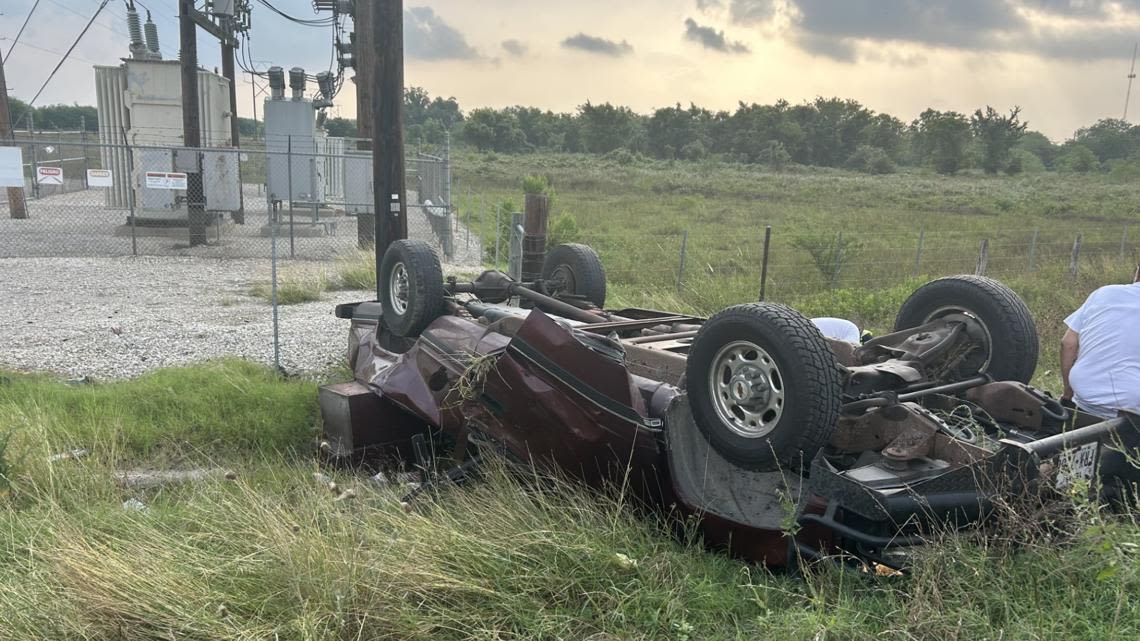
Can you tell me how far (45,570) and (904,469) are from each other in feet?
11.4

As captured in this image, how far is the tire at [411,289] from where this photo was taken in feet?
19.0

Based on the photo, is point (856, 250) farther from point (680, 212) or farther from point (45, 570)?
point (680, 212)

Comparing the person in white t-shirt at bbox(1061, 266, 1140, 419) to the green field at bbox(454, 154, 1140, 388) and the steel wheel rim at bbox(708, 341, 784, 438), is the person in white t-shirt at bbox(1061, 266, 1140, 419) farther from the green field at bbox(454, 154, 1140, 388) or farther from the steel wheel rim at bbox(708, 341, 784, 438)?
the green field at bbox(454, 154, 1140, 388)

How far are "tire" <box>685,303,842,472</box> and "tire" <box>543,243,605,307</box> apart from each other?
2.95 m

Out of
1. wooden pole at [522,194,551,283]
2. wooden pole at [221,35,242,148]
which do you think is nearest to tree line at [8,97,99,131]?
wooden pole at [221,35,242,148]

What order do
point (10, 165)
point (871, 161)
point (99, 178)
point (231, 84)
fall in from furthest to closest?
point (871, 161), point (231, 84), point (99, 178), point (10, 165)

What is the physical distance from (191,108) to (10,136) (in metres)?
5.00

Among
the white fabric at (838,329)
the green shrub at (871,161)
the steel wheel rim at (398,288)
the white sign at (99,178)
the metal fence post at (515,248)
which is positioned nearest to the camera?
the white fabric at (838,329)

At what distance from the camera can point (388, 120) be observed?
325 inches

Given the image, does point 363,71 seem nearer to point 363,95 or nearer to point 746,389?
point 363,95

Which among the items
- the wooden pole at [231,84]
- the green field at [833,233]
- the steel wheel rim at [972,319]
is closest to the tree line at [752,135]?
the green field at [833,233]

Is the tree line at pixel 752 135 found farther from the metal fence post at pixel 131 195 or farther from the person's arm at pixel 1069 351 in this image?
the person's arm at pixel 1069 351

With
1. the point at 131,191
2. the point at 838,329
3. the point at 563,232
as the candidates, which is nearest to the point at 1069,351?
the point at 838,329

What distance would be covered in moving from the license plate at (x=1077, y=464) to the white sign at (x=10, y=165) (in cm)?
1720
